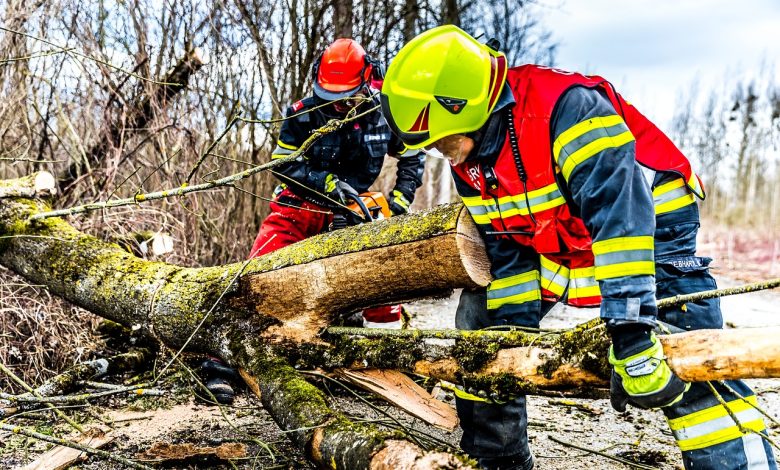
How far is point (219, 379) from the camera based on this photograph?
338 centimetres

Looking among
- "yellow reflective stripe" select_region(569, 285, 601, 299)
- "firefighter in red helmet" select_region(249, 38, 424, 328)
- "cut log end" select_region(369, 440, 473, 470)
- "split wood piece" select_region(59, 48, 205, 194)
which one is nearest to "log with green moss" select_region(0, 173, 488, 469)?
"cut log end" select_region(369, 440, 473, 470)

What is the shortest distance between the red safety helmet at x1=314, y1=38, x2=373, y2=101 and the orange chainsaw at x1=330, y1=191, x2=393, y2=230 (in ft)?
2.14

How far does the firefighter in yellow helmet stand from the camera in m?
1.75

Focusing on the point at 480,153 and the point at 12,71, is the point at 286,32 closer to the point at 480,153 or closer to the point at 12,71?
the point at 12,71

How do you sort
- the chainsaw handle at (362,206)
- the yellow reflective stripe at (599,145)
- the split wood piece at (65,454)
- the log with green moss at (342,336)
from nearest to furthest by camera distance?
the yellow reflective stripe at (599,145)
the log with green moss at (342,336)
the split wood piece at (65,454)
the chainsaw handle at (362,206)

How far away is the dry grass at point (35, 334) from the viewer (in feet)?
11.2

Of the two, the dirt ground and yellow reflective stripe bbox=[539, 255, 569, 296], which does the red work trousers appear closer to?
the dirt ground

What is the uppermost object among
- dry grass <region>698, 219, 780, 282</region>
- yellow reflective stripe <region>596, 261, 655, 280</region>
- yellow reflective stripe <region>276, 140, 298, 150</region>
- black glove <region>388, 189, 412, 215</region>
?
yellow reflective stripe <region>276, 140, 298, 150</region>

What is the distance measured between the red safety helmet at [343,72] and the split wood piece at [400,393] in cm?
176

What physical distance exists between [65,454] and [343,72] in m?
2.47

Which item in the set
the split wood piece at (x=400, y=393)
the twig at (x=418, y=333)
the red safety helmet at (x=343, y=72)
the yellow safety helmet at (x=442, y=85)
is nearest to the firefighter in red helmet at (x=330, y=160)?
the red safety helmet at (x=343, y=72)

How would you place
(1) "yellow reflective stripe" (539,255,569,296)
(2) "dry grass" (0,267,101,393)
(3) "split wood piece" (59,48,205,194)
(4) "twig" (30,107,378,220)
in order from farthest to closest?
(3) "split wood piece" (59,48,205,194), (2) "dry grass" (0,267,101,393), (4) "twig" (30,107,378,220), (1) "yellow reflective stripe" (539,255,569,296)

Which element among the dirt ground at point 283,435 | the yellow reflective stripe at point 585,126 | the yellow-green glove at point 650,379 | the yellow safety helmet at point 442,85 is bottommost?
the dirt ground at point 283,435

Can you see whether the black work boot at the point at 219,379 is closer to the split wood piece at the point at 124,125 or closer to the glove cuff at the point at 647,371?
the split wood piece at the point at 124,125
